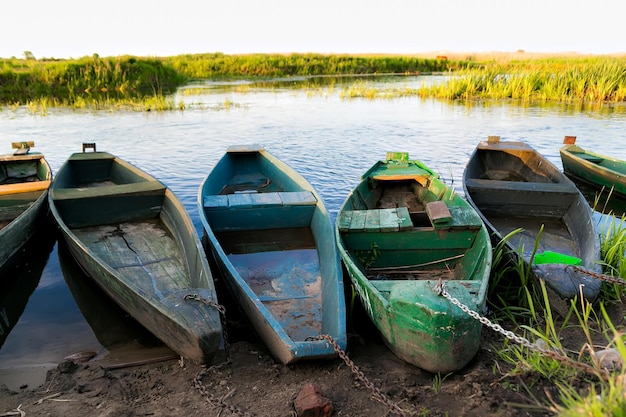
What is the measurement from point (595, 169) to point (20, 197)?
10.5 metres

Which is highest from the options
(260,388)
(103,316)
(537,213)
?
(537,213)

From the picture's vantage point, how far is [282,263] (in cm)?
527

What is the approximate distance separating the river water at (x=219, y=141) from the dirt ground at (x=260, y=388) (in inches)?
23.1

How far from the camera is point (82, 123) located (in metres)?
15.7

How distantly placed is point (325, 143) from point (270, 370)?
10254mm

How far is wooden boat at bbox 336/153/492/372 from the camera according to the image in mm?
3312

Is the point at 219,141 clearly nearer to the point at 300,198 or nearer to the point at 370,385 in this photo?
the point at 300,198

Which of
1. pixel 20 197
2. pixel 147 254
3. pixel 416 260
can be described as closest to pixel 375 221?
pixel 416 260

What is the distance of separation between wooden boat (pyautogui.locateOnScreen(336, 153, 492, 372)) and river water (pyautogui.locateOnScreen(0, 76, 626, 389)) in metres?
1.78

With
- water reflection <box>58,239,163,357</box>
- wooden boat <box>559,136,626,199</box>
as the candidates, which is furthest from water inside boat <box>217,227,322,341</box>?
wooden boat <box>559,136,626,199</box>

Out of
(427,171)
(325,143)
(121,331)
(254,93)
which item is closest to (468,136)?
(325,143)

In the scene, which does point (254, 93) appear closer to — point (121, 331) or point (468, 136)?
point (468, 136)

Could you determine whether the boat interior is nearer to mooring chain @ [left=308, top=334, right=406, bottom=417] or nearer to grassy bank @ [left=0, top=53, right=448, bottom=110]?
mooring chain @ [left=308, top=334, right=406, bottom=417]

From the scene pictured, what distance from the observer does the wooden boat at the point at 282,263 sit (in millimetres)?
3789
